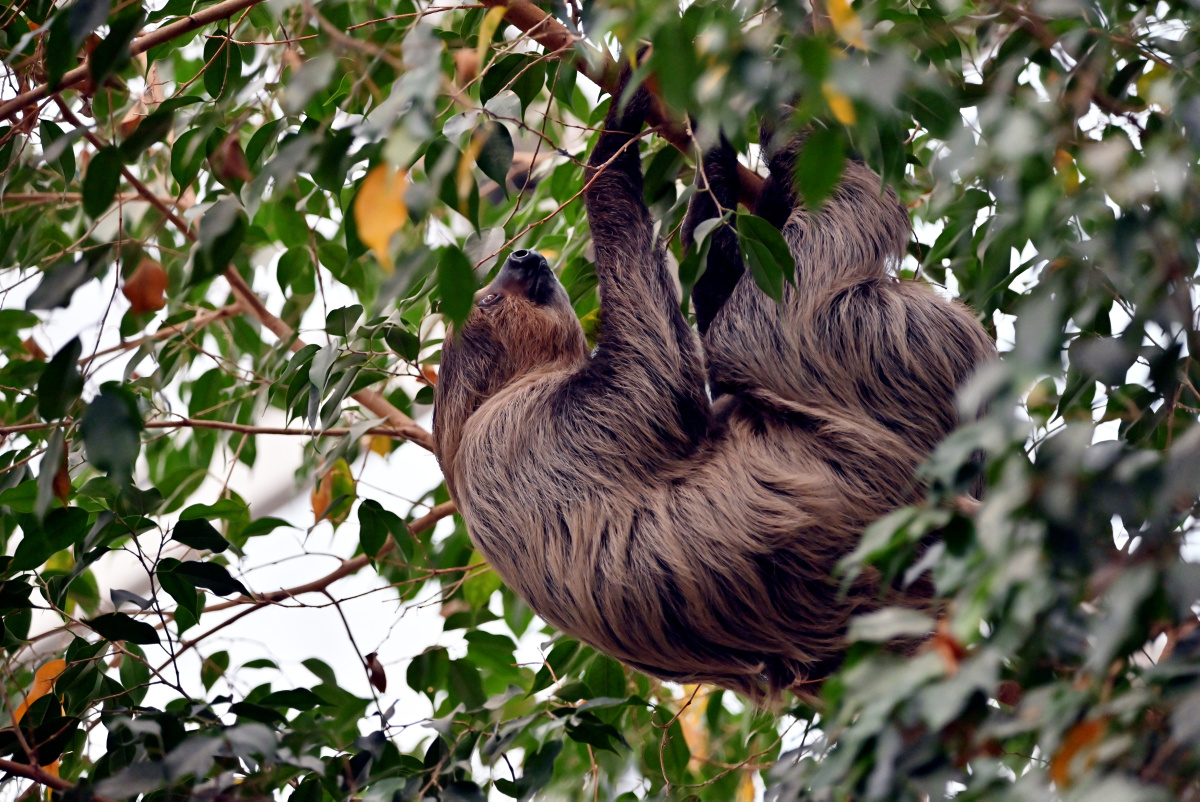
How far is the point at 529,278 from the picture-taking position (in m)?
2.90

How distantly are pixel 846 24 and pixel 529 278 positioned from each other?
194 centimetres

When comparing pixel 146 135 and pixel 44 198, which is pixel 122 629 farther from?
pixel 44 198

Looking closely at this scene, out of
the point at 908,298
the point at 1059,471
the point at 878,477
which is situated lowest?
the point at 878,477

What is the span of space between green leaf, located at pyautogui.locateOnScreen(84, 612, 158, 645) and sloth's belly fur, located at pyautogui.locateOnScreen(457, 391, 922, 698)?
805 mm

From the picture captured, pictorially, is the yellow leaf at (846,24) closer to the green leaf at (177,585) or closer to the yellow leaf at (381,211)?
the yellow leaf at (381,211)

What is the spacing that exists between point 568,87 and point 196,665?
5249 millimetres

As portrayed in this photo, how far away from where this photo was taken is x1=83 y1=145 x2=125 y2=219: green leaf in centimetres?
138

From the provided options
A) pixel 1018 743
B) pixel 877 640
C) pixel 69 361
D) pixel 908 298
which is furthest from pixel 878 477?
pixel 69 361

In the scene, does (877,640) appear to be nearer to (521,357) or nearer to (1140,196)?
(1140,196)

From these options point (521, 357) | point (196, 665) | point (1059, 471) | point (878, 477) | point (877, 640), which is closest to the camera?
point (1059, 471)

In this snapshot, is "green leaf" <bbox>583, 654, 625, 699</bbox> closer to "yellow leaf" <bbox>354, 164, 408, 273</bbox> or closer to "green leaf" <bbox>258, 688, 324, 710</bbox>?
"green leaf" <bbox>258, 688, 324, 710</bbox>

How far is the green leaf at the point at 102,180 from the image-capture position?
4.52 ft

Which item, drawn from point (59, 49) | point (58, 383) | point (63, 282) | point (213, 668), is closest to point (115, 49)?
point (59, 49)

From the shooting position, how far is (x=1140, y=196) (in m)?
0.95
